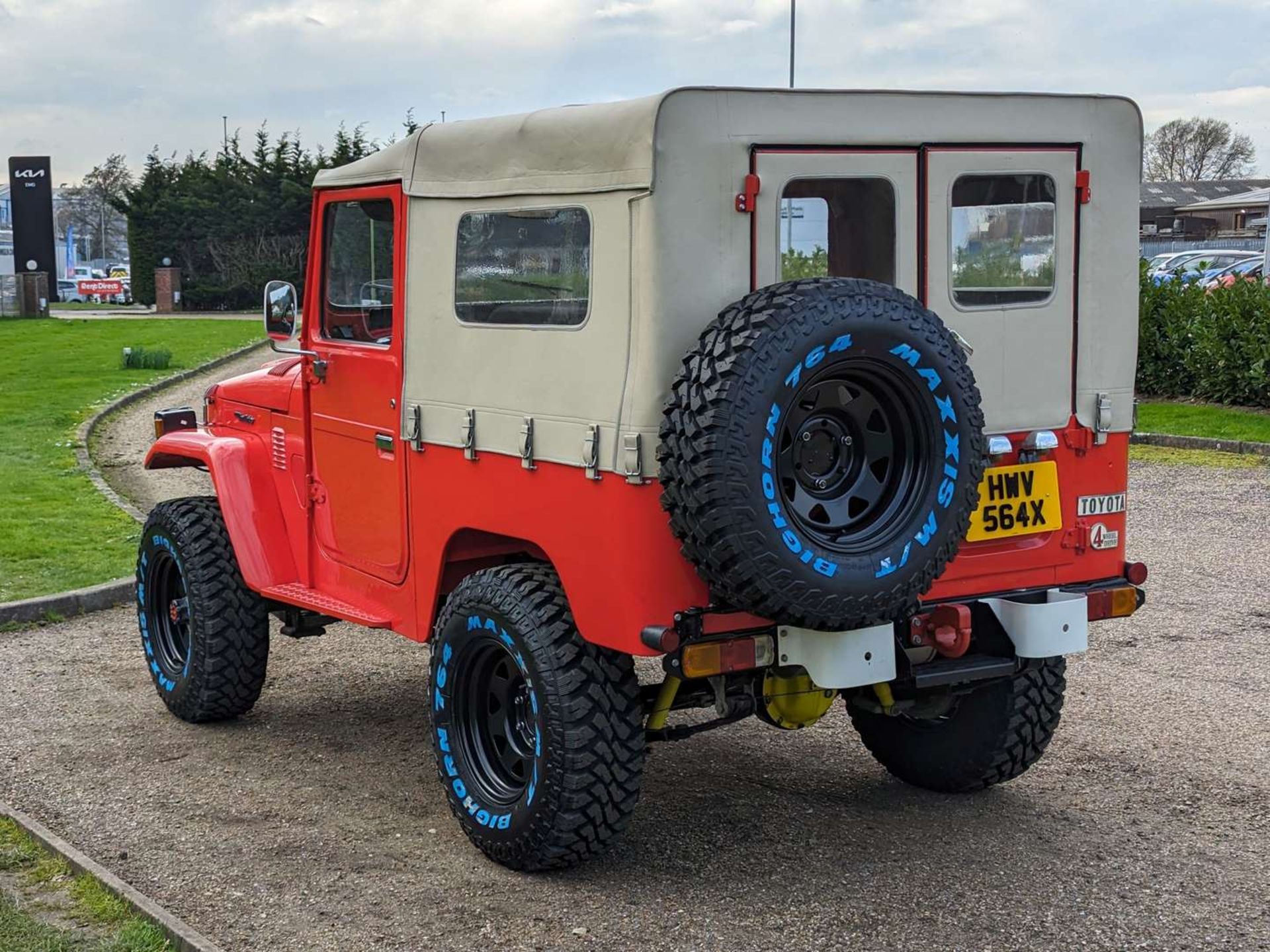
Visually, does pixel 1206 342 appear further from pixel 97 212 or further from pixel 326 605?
pixel 97 212

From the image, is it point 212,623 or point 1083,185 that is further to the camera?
point 212,623

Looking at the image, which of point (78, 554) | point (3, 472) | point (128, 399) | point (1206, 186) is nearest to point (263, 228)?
point (128, 399)

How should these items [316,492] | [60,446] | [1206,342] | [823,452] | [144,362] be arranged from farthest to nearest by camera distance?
[144,362] → [1206,342] → [60,446] → [316,492] → [823,452]

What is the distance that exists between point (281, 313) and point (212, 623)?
133cm

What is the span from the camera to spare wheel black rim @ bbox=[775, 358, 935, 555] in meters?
4.38

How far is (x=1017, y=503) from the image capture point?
5.00 m

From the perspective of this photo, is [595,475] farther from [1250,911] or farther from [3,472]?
[3,472]

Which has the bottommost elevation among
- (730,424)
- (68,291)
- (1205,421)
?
(1205,421)

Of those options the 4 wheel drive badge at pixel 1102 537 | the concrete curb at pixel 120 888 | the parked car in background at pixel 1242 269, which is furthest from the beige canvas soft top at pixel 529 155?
the parked car in background at pixel 1242 269

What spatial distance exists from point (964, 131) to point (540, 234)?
1356 millimetres

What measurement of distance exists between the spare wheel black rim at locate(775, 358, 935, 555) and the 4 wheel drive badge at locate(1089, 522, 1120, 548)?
40.6 inches

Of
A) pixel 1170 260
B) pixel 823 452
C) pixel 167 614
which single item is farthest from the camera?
pixel 1170 260

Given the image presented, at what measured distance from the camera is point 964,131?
483cm

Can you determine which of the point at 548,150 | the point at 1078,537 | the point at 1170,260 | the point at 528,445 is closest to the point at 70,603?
the point at 528,445
